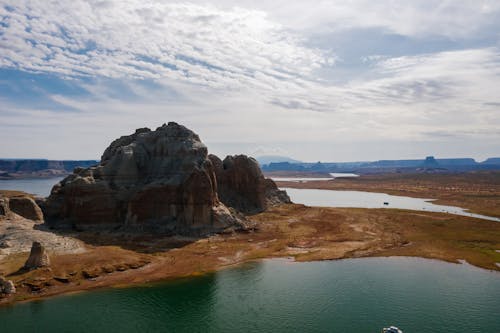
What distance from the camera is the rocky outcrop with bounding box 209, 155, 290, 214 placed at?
374 feet

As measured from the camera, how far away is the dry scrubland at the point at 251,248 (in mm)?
57250

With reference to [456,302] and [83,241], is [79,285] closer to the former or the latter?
[83,241]

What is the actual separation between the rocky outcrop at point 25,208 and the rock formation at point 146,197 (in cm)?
329

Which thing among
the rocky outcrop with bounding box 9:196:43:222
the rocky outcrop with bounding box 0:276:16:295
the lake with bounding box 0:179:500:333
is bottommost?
the lake with bounding box 0:179:500:333

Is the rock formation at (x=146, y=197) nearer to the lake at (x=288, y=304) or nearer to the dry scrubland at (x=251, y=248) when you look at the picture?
the dry scrubland at (x=251, y=248)

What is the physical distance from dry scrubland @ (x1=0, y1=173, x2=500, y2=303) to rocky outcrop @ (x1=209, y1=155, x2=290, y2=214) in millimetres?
8319

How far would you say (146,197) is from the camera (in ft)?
278

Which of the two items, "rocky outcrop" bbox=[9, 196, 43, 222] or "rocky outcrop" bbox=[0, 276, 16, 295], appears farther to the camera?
"rocky outcrop" bbox=[9, 196, 43, 222]

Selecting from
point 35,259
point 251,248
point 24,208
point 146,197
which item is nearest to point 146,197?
point 146,197

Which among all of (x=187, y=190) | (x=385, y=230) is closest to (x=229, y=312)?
(x=187, y=190)

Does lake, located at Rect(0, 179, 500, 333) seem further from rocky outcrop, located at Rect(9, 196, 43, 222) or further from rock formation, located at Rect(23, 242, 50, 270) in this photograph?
rocky outcrop, located at Rect(9, 196, 43, 222)

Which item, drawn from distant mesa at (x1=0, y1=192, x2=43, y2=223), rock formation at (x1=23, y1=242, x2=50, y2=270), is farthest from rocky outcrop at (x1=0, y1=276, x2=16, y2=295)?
distant mesa at (x1=0, y1=192, x2=43, y2=223)

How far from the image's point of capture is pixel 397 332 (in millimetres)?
38062

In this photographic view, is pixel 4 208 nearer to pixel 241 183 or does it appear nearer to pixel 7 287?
pixel 7 287
